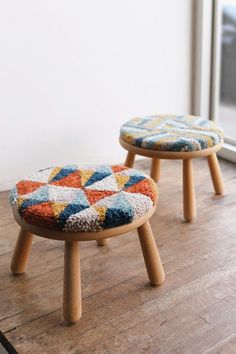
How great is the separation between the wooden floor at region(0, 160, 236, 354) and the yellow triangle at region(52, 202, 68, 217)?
0.86 ft

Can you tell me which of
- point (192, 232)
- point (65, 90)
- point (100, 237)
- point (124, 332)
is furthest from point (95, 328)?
point (65, 90)

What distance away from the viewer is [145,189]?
1178mm

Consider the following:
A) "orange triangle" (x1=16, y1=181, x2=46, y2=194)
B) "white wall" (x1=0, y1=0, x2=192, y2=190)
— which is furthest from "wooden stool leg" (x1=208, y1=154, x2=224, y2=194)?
"orange triangle" (x1=16, y1=181, x2=46, y2=194)

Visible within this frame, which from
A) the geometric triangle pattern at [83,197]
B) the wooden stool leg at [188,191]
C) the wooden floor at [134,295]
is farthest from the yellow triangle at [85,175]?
the wooden stool leg at [188,191]

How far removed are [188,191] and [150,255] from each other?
405 millimetres

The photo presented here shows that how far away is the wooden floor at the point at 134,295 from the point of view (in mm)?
1047

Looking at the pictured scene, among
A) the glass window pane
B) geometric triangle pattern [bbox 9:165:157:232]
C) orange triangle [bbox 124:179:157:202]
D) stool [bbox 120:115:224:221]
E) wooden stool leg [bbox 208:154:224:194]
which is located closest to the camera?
geometric triangle pattern [bbox 9:165:157:232]

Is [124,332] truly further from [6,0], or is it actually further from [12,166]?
[6,0]

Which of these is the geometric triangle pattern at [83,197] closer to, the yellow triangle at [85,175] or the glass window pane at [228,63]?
the yellow triangle at [85,175]

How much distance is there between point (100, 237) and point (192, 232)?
20.6 inches

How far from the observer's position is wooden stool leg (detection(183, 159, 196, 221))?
5.00 ft

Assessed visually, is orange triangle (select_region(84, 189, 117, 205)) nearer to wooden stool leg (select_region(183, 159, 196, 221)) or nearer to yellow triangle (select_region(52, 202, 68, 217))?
yellow triangle (select_region(52, 202, 68, 217))

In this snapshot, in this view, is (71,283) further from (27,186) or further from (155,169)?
(155,169)

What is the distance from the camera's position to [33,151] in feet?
5.99
